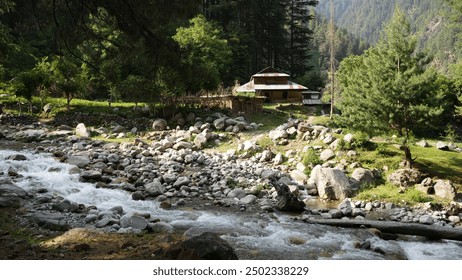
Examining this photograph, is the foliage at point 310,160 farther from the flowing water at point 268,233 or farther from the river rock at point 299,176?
the flowing water at point 268,233

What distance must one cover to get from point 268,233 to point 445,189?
26.8 ft

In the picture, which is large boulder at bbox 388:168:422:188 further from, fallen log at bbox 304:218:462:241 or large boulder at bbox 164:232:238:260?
large boulder at bbox 164:232:238:260

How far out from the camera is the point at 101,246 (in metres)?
7.79

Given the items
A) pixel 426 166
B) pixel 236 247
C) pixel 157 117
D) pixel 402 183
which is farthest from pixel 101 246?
pixel 157 117

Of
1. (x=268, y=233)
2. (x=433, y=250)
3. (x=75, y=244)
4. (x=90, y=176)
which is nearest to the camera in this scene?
(x=75, y=244)

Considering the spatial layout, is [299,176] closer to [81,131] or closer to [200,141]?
[200,141]

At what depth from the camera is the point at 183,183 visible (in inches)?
623

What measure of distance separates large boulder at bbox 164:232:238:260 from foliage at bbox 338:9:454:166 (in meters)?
12.4

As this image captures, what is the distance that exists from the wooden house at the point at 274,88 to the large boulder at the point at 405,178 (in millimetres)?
25839

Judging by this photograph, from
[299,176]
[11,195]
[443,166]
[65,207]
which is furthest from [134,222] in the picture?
[443,166]

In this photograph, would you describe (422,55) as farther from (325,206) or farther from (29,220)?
(29,220)

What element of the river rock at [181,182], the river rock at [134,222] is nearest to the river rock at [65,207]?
the river rock at [134,222]

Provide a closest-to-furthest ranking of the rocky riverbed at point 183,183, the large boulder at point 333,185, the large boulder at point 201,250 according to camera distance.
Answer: the large boulder at point 201,250
the rocky riverbed at point 183,183
the large boulder at point 333,185

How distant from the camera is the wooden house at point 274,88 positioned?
40.8 m
